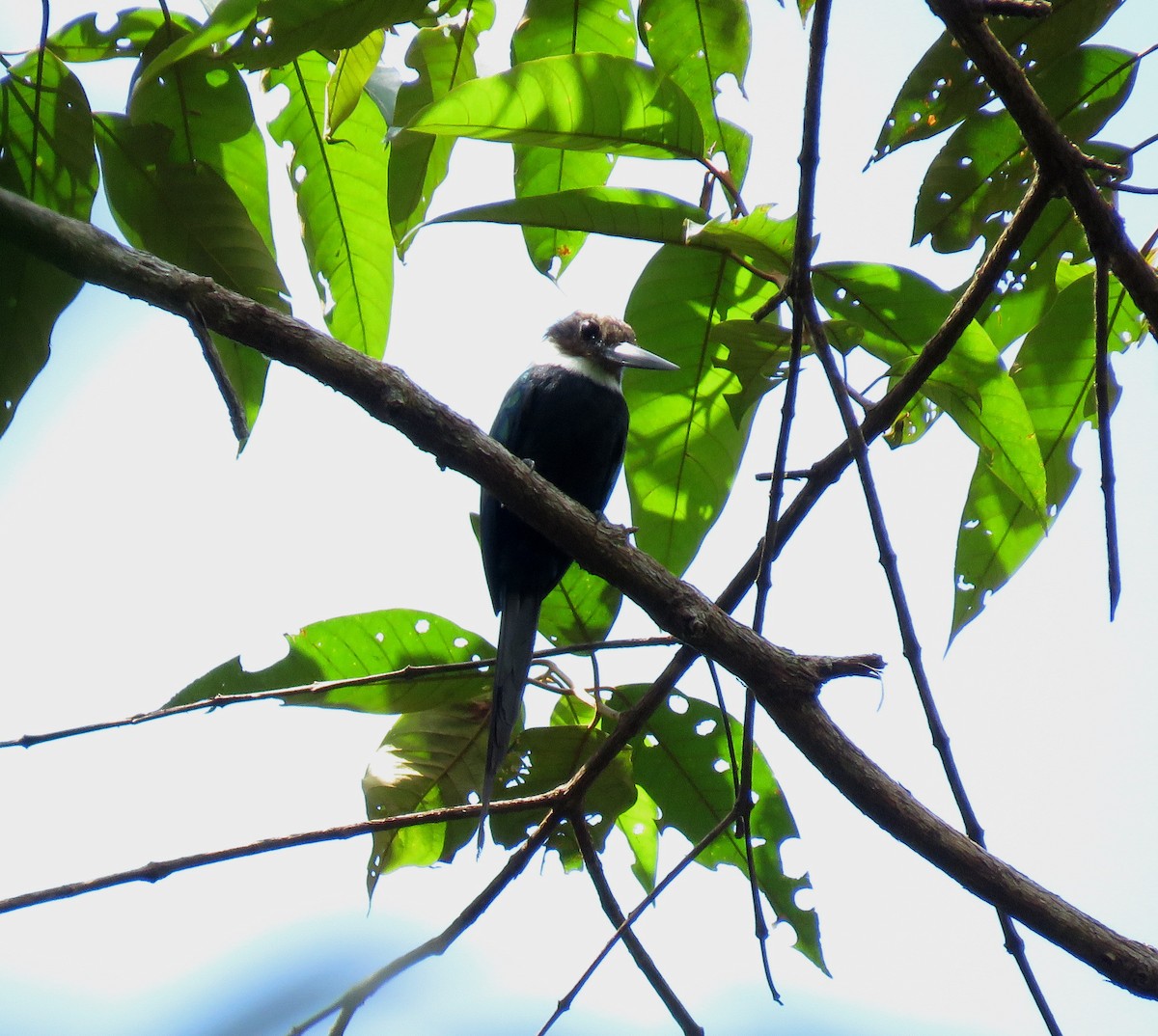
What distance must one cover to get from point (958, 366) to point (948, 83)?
1.92 feet

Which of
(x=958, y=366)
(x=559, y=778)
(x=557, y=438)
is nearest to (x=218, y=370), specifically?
(x=559, y=778)

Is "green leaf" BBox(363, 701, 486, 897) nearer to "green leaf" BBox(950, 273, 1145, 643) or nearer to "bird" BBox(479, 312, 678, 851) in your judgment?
"bird" BBox(479, 312, 678, 851)

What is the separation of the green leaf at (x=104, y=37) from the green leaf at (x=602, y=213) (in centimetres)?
84

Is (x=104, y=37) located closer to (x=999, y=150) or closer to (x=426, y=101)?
(x=426, y=101)

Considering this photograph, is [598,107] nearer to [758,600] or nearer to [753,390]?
[753,390]

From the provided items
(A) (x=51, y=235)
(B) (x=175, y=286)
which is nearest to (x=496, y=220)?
(B) (x=175, y=286)

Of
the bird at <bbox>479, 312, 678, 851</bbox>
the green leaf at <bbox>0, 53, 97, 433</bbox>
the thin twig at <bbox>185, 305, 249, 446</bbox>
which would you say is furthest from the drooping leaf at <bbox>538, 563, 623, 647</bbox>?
the green leaf at <bbox>0, 53, 97, 433</bbox>

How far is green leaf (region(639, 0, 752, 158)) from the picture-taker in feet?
8.01

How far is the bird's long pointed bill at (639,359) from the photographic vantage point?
2.64 m

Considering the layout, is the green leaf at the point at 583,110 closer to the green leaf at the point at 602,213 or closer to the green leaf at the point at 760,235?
the green leaf at the point at 602,213

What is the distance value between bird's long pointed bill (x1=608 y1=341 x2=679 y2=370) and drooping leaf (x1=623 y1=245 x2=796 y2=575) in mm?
44

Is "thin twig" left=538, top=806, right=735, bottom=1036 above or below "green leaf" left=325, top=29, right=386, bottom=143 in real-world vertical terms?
below

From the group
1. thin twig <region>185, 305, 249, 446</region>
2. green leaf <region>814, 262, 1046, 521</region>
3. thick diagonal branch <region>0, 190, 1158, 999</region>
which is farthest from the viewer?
green leaf <region>814, 262, 1046, 521</region>

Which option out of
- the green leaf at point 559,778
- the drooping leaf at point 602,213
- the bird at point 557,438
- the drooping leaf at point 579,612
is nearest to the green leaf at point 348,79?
the drooping leaf at point 602,213
